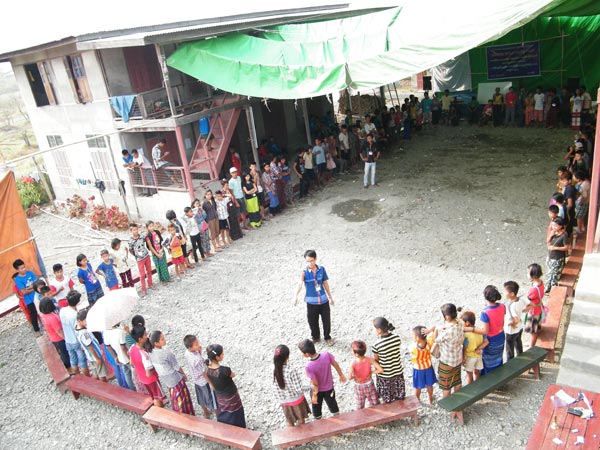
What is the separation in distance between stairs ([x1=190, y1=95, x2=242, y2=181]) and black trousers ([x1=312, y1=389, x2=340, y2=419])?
856 centimetres

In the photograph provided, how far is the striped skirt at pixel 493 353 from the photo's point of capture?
540 cm

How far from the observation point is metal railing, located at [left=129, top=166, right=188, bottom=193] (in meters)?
12.9

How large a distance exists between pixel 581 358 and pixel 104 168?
13561mm

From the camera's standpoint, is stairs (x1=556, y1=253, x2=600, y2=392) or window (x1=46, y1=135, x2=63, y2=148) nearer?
stairs (x1=556, y1=253, x2=600, y2=392)

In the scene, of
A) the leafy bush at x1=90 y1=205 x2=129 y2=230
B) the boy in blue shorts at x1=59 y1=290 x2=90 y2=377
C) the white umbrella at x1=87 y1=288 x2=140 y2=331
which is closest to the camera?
the white umbrella at x1=87 y1=288 x2=140 y2=331

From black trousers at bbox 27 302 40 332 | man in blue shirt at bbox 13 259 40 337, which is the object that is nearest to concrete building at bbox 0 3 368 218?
man in blue shirt at bbox 13 259 40 337

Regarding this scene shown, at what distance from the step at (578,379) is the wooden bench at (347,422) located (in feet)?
5.51

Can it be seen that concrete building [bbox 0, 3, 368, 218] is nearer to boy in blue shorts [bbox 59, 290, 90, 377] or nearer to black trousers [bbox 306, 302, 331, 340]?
boy in blue shorts [bbox 59, 290, 90, 377]

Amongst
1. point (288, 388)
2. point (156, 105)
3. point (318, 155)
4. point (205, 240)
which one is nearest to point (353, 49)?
point (318, 155)

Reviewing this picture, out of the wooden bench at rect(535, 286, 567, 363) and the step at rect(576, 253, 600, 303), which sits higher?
the step at rect(576, 253, 600, 303)

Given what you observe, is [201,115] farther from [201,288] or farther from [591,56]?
[591,56]

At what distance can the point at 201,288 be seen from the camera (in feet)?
30.5

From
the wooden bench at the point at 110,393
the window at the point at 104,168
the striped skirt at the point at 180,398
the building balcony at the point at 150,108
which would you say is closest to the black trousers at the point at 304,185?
the building balcony at the point at 150,108

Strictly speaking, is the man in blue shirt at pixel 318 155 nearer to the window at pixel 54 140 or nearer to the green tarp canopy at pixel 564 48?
the window at pixel 54 140
